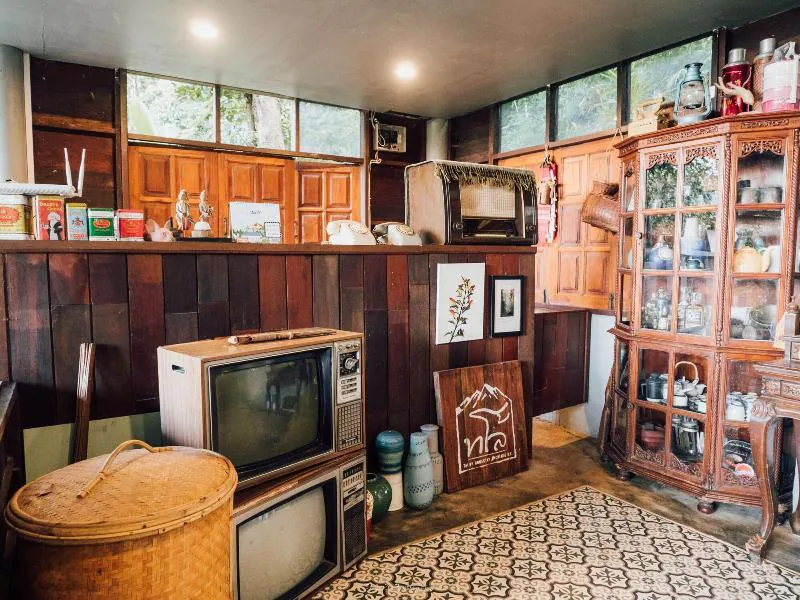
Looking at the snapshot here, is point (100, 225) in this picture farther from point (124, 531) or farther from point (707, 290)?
point (707, 290)

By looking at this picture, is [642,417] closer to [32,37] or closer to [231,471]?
[231,471]

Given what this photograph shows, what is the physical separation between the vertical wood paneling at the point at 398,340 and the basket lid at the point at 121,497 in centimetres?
126

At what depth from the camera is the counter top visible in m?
1.76

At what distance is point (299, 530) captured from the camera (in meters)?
1.87

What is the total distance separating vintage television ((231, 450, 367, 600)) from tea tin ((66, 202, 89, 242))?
1.05m

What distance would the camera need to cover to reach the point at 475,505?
2641 mm

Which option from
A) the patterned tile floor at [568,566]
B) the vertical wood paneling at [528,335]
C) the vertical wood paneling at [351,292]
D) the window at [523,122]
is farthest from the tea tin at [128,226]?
the window at [523,122]

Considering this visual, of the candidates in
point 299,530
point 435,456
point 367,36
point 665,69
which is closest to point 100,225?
point 299,530

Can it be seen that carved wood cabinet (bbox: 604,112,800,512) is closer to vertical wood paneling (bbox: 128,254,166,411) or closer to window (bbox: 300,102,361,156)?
vertical wood paneling (bbox: 128,254,166,411)

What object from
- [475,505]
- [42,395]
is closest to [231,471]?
[42,395]

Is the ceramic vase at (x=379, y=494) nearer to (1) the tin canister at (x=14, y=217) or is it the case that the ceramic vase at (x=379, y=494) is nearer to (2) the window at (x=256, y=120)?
(1) the tin canister at (x=14, y=217)

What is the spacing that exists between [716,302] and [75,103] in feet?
14.5

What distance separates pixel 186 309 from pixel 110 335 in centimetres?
27

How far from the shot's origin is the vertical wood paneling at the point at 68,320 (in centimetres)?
182
